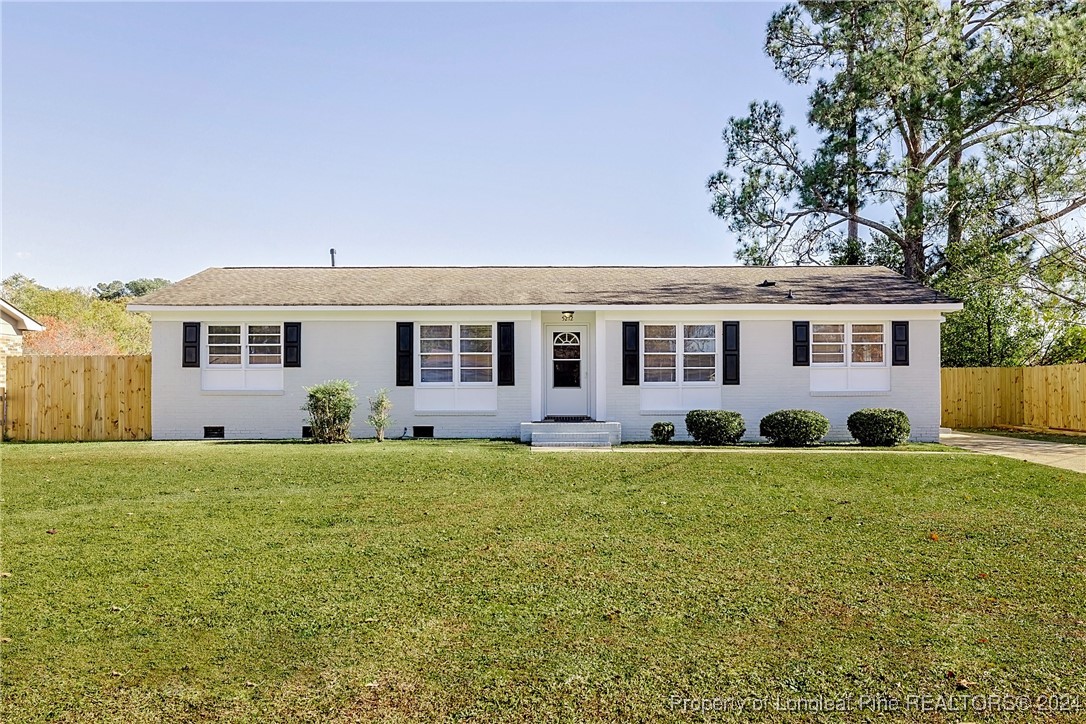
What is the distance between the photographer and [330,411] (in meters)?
13.9

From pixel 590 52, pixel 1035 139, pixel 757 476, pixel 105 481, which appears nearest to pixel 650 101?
pixel 590 52

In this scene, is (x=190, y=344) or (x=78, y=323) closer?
(x=190, y=344)

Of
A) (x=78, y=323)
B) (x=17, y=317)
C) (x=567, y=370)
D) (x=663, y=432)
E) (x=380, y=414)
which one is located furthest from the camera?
(x=78, y=323)

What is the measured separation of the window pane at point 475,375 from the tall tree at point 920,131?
48.1 feet

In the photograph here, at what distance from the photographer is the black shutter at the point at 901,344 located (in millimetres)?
15602

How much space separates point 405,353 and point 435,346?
0.67m

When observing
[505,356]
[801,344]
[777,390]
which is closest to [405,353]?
[505,356]

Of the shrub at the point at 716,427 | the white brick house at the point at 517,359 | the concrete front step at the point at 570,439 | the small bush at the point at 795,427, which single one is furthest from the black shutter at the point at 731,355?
the concrete front step at the point at 570,439

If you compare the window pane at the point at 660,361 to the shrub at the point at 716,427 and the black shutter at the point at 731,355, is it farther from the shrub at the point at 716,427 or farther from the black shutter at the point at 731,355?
the shrub at the point at 716,427

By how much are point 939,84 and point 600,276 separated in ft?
48.4

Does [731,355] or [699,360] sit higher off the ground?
[731,355]

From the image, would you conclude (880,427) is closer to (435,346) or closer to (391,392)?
(435,346)

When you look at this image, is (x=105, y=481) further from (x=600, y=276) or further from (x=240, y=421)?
(x=600, y=276)

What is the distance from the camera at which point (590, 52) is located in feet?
53.1
